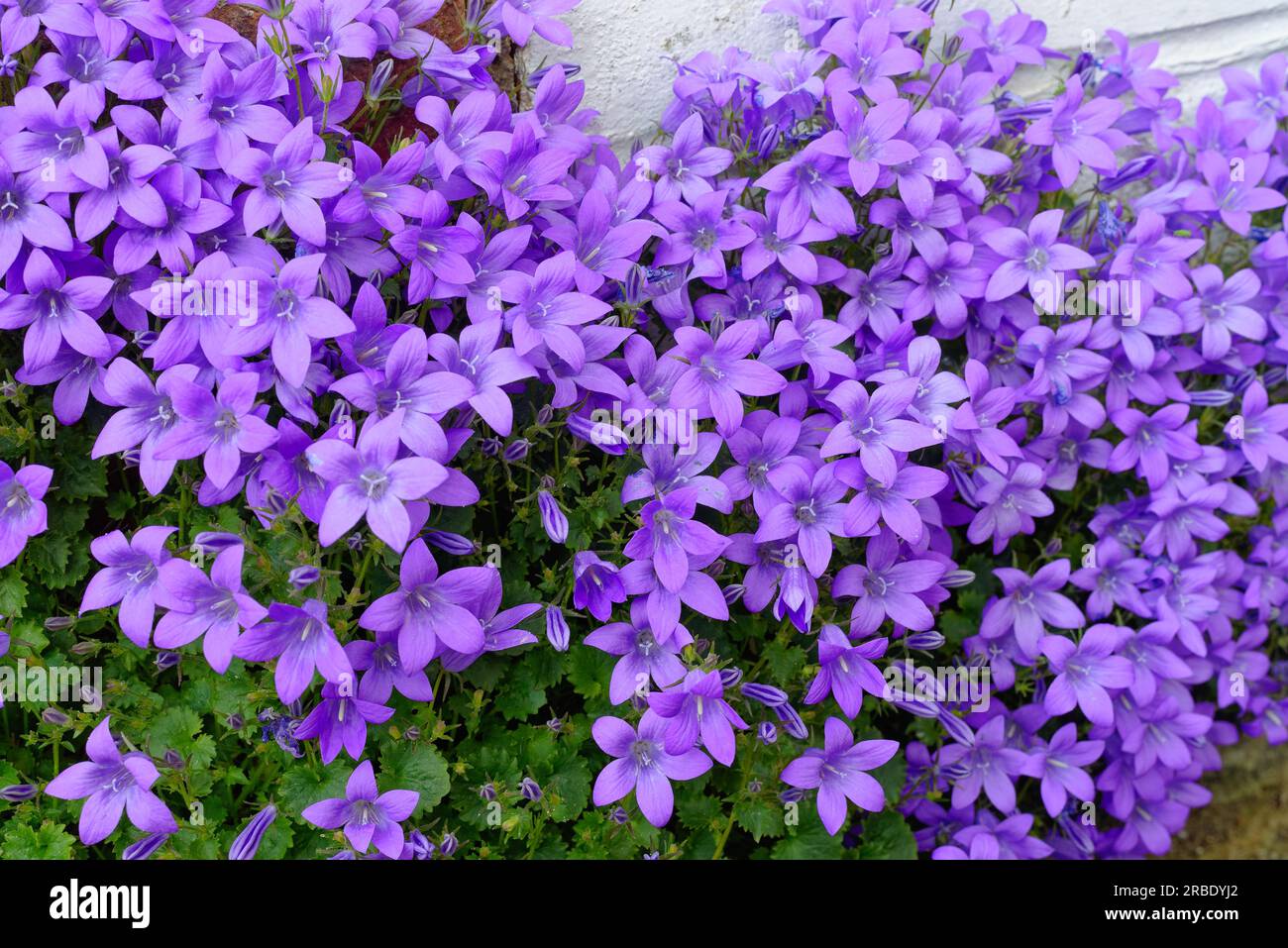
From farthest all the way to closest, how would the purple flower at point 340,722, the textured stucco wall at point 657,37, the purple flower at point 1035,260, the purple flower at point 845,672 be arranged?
the textured stucco wall at point 657,37 < the purple flower at point 1035,260 < the purple flower at point 845,672 < the purple flower at point 340,722

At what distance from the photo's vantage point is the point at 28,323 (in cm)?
215

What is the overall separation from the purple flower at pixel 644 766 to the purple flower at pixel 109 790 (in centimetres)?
81

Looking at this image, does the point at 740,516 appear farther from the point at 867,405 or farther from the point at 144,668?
Result: the point at 144,668

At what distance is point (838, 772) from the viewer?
237cm

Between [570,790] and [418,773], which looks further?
[570,790]

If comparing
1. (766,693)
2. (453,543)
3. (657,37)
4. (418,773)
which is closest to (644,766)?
(766,693)

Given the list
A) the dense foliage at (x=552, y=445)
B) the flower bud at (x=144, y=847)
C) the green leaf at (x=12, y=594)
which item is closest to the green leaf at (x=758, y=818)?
the dense foliage at (x=552, y=445)

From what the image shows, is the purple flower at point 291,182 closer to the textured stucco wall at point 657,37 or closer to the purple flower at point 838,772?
the textured stucco wall at point 657,37

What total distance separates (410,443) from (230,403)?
36 centimetres

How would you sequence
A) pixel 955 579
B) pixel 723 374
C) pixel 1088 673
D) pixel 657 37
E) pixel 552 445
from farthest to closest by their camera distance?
pixel 657 37
pixel 1088 673
pixel 955 579
pixel 552 445
pixel 723 374

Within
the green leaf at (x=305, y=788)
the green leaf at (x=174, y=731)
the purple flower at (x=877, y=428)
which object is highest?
the purple flower at (x=877, y=428)

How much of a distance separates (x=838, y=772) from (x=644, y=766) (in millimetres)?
455

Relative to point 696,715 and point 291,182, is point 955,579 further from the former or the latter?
point 291,182

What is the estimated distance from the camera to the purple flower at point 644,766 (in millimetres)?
2160
